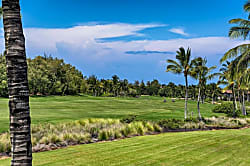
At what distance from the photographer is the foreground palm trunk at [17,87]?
3.53 m

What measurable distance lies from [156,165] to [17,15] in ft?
18.3

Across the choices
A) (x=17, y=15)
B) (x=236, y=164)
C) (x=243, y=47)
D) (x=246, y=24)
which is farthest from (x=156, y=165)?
(x=246, y=24)

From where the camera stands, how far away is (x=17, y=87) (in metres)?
3.56

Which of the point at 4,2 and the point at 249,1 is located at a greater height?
the point at 249,1

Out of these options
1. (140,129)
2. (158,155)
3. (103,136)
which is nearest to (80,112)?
(140,129)

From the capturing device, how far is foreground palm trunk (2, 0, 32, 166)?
353 cm

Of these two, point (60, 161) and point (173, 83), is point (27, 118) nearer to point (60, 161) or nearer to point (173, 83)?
point (60, 161)

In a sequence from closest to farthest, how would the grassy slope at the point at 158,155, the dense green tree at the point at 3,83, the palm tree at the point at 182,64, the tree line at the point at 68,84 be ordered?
the grassy slope at the point at 158,155
the palm tree at the point at 182,64
the dense green tree at the point at 3,83
the tree line at the point at 68,84

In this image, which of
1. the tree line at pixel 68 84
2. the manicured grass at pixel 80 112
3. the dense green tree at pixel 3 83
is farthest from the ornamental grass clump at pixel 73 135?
the tree line at pixel 68 84

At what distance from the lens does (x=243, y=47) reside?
15.1m

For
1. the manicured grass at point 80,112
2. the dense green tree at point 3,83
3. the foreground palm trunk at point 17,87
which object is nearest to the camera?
the foreground palm trunk at point 17,87

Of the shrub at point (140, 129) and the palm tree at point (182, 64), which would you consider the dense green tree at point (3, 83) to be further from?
the shrub at point (140, 129)

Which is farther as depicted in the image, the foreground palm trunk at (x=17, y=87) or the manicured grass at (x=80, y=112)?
the manicured grass at (x=80, y=112)

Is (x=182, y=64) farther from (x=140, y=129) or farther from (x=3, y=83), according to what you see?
(x=3, y=83)
